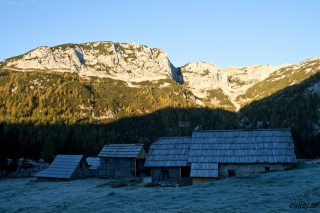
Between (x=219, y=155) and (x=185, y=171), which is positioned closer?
(x=219, y=155)

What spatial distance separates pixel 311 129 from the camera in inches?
5792

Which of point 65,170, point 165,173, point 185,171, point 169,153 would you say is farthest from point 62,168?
point 185,171

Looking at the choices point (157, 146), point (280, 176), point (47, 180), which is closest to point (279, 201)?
point (280, 176)

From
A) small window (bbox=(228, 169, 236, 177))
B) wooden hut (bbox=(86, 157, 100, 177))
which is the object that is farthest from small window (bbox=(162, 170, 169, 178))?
wooden hut (bbox=(86, 157, 100, 177))

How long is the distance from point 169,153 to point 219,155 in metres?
6.77

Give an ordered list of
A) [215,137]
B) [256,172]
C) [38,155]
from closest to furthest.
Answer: [256,172]
[215,137]
[38,155]

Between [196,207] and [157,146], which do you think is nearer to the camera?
[196,207]

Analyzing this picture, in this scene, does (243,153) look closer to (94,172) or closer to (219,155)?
(219,155)

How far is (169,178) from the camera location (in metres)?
33.6

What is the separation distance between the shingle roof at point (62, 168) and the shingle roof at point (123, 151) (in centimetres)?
614

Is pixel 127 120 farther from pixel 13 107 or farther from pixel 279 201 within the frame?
pixel 279 201

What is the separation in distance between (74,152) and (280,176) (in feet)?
239

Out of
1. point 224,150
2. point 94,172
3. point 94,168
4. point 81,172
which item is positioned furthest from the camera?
point 94,168

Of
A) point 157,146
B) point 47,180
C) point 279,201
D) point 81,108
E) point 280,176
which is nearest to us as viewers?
point 279,201
